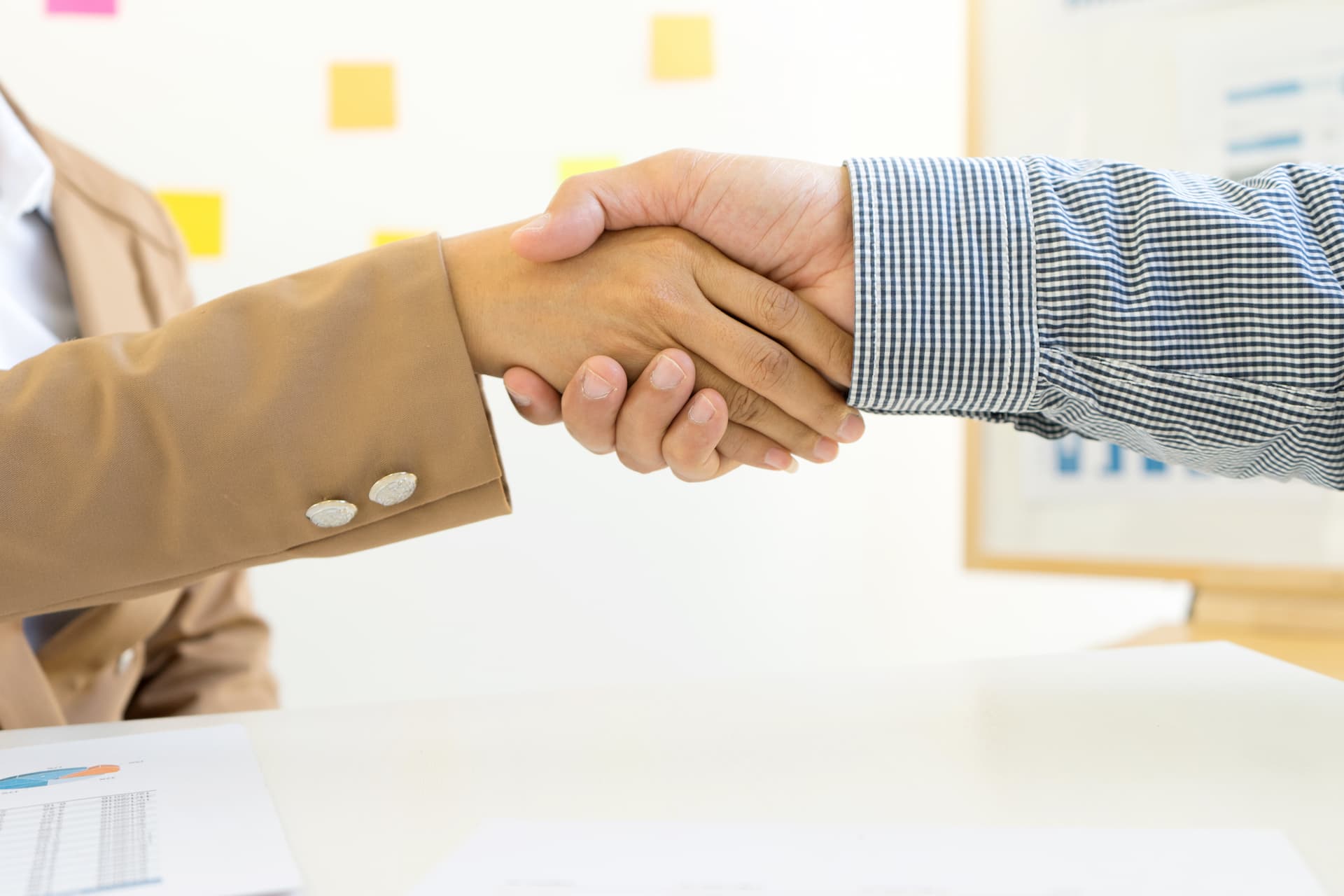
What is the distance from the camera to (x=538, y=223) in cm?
74

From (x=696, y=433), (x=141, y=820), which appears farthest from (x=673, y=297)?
(x=141, y=820)

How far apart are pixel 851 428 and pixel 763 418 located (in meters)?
0.07

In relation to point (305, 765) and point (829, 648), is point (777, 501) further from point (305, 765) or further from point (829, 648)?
point (305, 765)

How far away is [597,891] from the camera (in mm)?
343

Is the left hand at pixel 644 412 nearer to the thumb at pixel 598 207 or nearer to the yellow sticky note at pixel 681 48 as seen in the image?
the thumb at pixel 598 207

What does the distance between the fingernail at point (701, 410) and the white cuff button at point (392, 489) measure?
243 mm

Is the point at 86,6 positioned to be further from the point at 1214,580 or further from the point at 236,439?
the point at 1214,580

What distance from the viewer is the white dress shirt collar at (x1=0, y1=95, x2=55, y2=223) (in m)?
0.91

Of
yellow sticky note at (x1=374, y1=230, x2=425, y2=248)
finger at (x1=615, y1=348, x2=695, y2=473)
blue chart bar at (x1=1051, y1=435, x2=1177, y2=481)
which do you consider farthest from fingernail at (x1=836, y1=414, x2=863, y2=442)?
yellow sticky note at (x1=374, y1=230, x2=425, y2=248)

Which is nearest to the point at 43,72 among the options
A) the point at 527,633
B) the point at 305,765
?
the point at 527,633

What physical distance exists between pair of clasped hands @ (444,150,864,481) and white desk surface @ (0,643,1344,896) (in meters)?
0.24

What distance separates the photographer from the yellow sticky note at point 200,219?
1.60 meters

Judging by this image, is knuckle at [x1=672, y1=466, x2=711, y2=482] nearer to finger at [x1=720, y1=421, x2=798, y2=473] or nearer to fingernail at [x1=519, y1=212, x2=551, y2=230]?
finger at [x1=720, y1=421, x2=798, y2=473]

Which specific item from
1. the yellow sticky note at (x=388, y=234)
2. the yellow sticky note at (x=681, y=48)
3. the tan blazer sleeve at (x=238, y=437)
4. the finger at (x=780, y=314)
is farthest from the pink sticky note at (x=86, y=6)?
the finger at (x=780, y=314)
